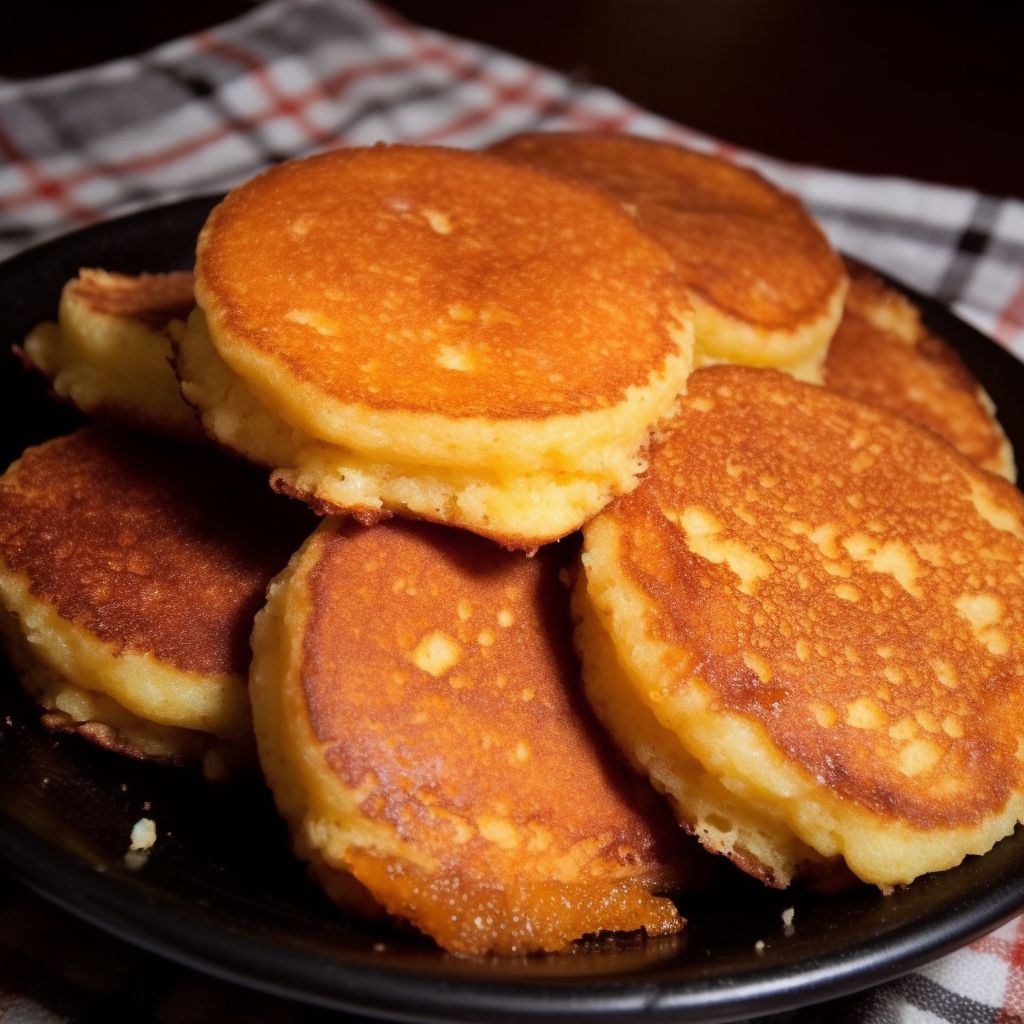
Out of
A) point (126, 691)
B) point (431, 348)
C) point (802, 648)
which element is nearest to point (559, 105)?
point (431, 348)

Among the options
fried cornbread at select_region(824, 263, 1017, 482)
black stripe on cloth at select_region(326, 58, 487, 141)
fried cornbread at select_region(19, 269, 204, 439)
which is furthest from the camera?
black stripe on cloth at select_region(326, 58, 487, 141)

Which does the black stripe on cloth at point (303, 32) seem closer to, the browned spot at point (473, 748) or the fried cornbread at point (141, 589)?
the fried cornbread at point (141, 589)

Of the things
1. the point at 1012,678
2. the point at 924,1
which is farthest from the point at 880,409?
the point at 924,1

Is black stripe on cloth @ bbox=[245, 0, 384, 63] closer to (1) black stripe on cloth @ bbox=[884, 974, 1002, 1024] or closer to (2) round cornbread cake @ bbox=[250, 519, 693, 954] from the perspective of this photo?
(2) round cornbread cake @ bbox=[250, 519, 693, 954]

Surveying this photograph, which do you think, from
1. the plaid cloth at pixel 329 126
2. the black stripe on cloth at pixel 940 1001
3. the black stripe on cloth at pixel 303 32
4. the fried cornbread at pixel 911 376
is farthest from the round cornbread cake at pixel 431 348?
the black stripe on cloth at pixel 303 32

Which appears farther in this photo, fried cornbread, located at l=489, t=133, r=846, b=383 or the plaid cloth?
the plaid cloth

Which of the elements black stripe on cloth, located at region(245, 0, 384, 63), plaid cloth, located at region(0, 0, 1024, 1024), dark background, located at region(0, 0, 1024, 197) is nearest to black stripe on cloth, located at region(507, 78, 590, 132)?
plaid cloth, located at region(0, 0, 1024, 1024)

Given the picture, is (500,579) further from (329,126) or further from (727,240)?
(329,126)

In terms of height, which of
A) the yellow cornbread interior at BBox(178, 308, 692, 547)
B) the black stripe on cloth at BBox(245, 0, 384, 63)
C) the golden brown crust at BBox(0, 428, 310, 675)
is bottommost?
the black stripe on cloth at BBox(245, 0, 384, 63)

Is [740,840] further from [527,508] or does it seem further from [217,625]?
[217,625]
